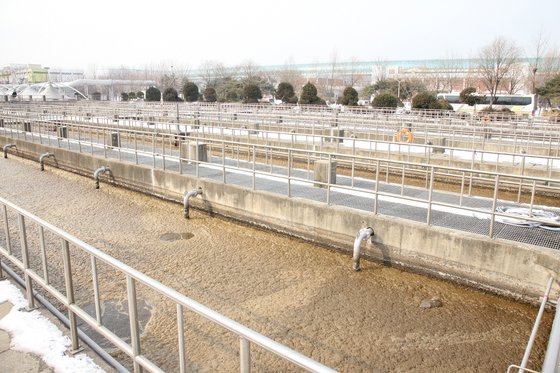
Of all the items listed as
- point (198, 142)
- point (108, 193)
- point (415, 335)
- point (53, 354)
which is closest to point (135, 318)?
point (53, 354)

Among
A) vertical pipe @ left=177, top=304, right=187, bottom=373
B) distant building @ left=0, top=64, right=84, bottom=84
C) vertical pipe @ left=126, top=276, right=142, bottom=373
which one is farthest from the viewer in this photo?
distant building @ left=0, top=64, right=84, bottom=84

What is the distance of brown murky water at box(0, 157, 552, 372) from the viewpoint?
5574 mm

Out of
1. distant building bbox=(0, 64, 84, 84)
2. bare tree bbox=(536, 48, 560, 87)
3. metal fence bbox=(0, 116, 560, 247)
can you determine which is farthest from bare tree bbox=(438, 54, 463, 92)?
distant building bbox=(0, 64, 84, 84)

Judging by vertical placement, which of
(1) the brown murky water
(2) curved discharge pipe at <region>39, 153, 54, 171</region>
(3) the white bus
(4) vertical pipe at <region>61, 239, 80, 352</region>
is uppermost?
(3) the white bus

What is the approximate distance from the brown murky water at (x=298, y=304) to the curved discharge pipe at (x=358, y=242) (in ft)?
0.59

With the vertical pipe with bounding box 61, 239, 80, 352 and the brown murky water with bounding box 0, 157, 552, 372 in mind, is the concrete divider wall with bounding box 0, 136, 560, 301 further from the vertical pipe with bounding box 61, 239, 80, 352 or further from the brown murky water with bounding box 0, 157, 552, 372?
the vertical pipe with bounding box 61, 239, 80, 352

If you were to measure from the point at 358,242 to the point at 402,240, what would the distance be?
0.85 meters

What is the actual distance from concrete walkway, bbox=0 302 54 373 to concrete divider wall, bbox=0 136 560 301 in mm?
5799

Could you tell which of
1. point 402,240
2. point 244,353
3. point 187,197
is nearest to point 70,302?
point 244,353

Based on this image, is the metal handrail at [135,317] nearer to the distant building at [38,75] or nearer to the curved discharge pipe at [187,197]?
the curved discharge pipe at [187,197]

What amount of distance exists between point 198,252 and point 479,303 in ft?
17.3

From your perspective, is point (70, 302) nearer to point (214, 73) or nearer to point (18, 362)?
point (18, 362)

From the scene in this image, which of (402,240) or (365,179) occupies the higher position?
(365,179)

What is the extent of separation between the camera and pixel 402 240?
328 inches
